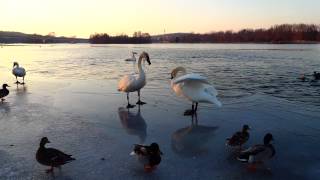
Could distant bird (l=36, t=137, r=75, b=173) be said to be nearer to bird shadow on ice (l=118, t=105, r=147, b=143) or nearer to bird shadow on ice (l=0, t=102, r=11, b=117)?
bird shadow on ice (l=118, t=105, r=147, b=143)

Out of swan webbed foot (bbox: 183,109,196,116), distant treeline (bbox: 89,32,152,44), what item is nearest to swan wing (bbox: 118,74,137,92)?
swan webbed foot (bbox: 183,109,196,116)

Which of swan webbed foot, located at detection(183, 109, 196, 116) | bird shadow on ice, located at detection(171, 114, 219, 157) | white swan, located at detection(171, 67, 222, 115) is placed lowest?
bird shadow on ice, located at detection(171, 114, 219, 157)

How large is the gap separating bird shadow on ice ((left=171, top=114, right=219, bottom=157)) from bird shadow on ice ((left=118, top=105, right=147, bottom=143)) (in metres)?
0.61

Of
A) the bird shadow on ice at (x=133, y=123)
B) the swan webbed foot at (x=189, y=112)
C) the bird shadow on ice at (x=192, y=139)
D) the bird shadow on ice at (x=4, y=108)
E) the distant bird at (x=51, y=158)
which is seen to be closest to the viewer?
the distant bird at (x=51, y=158)

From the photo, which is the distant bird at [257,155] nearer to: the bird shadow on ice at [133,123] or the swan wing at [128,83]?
the bird shadow on ice at [133,123]

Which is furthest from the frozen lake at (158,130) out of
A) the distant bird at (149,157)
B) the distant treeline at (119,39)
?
the distant treeline at (119,39)

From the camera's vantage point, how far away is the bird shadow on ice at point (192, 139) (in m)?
6.43

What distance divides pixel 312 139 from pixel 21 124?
557 cm

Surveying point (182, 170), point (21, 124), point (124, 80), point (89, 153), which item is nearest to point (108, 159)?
point (89, 153)

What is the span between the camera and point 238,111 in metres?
9.27

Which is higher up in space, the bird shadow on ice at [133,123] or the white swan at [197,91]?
the white swan at [197,91]

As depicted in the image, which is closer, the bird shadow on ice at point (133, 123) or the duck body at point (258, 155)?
the duck body at point (258, 155)

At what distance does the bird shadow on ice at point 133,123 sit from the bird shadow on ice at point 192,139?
609 millimetres

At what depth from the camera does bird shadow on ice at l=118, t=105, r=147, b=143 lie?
7484 millimetres
